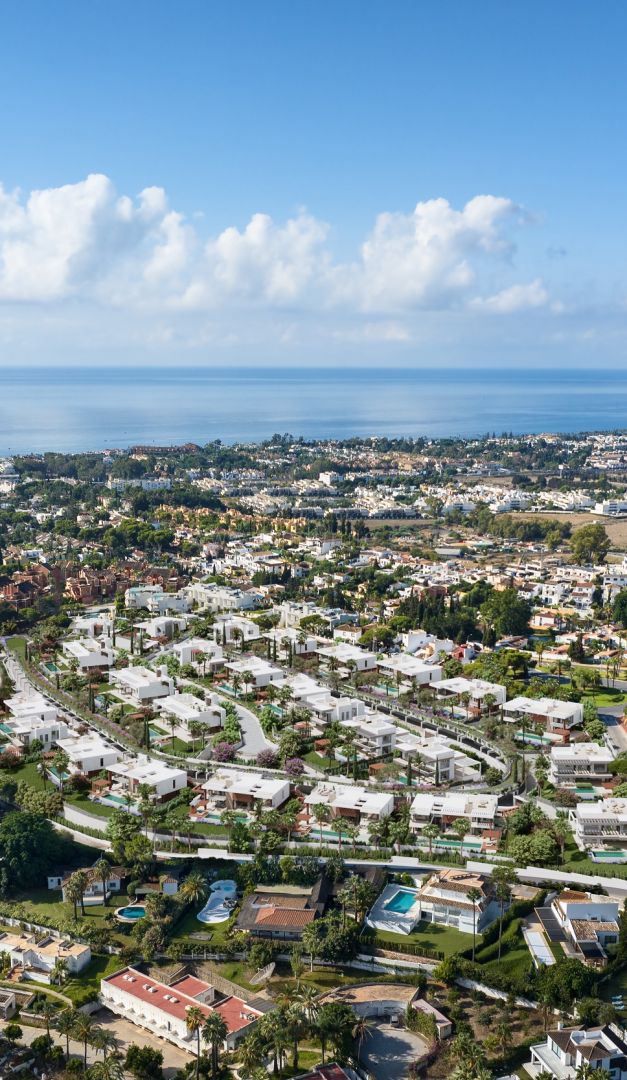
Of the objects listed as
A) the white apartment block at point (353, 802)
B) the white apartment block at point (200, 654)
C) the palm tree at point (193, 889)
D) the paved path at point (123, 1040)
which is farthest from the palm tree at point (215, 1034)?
the white apartment block at point (200, 654)

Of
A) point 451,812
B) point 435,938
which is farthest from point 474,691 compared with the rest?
point 435,938

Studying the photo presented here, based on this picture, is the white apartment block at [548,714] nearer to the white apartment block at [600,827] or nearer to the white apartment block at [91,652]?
the white apartment block at [600,827]

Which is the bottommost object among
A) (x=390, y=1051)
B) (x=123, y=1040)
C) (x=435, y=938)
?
(x=123, y=1040)

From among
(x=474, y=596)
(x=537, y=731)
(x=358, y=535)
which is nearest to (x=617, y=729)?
(x=537, y=731)

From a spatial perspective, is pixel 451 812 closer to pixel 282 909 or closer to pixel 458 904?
pixel 458 904

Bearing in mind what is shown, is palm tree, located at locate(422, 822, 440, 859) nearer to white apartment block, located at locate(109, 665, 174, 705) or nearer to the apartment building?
the apartment building
